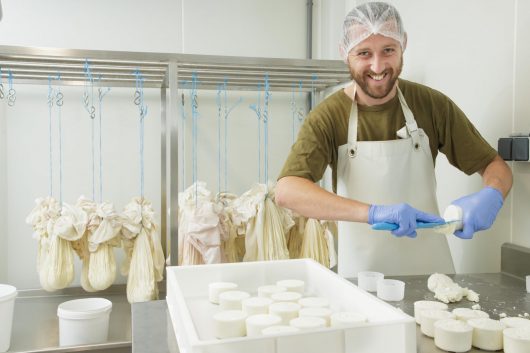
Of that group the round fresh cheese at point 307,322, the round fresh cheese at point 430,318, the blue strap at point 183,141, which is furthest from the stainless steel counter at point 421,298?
the blue strap at point 183,141

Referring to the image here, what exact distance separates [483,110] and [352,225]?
0.65 meters

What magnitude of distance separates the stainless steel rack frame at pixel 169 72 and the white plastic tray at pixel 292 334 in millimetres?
1144

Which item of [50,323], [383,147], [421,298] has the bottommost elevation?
[50,323]

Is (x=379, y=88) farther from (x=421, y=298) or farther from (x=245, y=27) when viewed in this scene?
(x=245, y=27)

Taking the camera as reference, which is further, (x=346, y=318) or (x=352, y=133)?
(x=352, y=133)

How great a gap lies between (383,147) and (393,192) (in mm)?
157

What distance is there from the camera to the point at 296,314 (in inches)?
33.8

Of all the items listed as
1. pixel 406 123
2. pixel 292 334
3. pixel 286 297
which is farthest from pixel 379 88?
pixel 292 334

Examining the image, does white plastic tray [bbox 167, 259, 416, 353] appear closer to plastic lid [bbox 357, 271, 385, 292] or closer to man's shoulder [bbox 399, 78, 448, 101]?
plastic lid [bbox 357, 271, 385, 292]

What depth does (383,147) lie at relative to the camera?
1.58 m

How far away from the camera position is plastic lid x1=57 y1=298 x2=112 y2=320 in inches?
82.1

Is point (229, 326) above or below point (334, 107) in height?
below

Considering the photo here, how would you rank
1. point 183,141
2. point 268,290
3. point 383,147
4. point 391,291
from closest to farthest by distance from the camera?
point 268,290 < point 391,291 < point 383,147 < point 183,141

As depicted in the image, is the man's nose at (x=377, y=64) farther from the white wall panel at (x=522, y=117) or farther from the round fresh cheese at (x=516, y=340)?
the round fresh cheese at (x=516, y=340)
